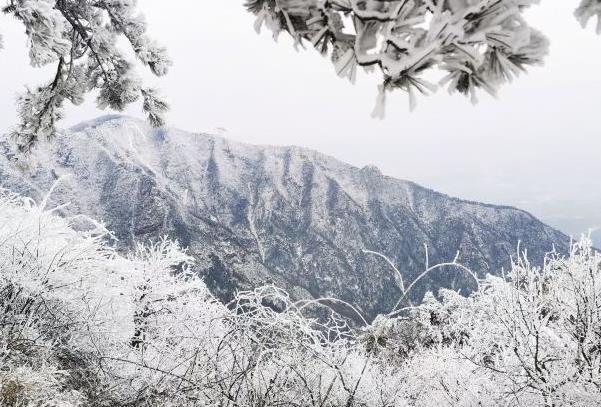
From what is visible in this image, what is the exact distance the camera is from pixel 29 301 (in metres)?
5.61

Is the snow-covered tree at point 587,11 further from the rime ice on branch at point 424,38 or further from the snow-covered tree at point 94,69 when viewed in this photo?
the snow-covered tree at point 94,69

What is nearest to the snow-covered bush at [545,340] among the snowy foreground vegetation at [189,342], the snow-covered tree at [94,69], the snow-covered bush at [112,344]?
the snowy foreground vegetation at [189,342]

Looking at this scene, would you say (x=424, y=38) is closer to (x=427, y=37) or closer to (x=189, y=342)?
(x=427, y=37)

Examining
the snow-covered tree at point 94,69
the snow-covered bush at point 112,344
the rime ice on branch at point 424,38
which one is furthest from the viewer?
the snow-covered tree at point 94,69

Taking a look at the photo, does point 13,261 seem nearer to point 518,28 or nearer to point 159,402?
point 159,402

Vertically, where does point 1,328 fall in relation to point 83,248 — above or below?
below

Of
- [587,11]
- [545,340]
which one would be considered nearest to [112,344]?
[587,11]

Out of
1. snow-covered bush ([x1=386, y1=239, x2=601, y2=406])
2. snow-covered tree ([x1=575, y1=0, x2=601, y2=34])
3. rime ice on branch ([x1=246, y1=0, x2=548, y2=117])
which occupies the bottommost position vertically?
snow-covered bush ([x1=386, y1=239, x2=601, y2=406])

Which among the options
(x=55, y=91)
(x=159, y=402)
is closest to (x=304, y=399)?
(x=159, y=402)

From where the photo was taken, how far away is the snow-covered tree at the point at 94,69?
7.45 metres

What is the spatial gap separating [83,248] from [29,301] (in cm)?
92

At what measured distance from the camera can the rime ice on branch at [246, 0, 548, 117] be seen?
1.22m

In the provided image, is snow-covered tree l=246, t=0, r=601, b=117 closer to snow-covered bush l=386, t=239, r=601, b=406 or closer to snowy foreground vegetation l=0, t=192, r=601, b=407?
snowy foreground vegetation l=0, t=192, r=601, b=407

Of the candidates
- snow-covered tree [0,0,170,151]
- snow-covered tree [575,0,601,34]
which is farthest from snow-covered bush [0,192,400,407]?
snow-covered tree [575,0,601,34]
